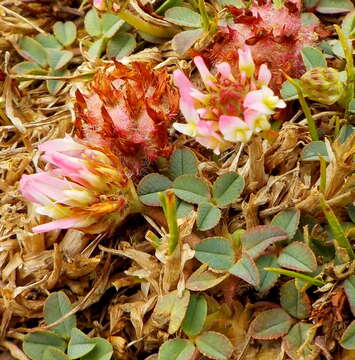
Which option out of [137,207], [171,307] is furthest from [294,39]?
[171,307]

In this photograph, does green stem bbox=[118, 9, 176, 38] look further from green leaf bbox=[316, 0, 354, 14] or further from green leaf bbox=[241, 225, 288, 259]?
green leaf bbox=[241, 225, 288, 259]

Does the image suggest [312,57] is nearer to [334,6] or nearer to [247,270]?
[334,6]

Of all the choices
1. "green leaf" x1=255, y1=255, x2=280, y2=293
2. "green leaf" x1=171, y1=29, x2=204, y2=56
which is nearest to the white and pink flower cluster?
"green leaf" x1=255, y1=255, x2=280, y2=293

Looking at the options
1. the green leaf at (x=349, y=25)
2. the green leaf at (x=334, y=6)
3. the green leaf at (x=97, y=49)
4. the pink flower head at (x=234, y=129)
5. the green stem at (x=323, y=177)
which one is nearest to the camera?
the pink flower head at (x=234, y=129)

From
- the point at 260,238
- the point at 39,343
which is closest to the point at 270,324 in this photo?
the point at 260,238

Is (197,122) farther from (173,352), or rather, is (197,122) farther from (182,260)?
(173,352)

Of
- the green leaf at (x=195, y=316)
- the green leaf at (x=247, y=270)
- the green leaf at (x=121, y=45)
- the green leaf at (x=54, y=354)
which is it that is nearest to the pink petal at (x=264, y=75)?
the green leaf at (x=247, y=270)

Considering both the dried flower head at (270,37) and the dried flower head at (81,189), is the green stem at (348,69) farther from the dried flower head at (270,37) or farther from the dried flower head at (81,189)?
the dried flower head at (81,189)
